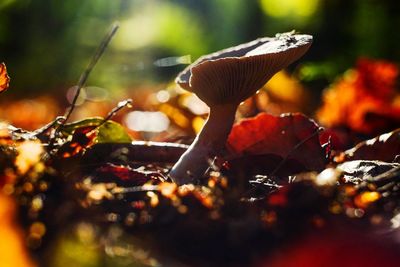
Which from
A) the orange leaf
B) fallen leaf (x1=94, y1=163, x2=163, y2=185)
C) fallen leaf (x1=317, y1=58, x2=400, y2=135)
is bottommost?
fallen leaf (x1=317, y1=58, x2=400, y2=135)

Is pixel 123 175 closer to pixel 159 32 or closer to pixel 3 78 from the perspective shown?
pixel 3 78

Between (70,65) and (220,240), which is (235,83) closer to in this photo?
(220,240)

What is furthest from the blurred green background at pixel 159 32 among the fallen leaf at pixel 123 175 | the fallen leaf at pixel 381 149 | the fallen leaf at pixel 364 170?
the fallen leaf at pixel 123 175

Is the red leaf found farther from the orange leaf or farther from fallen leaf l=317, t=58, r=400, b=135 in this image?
fallen leaf l=317, t=58, r=400, b=135

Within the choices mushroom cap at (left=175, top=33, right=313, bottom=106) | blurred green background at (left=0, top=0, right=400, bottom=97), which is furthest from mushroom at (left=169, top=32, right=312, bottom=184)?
blurred green background at (left=0, top=0, right=400, bottom=97)

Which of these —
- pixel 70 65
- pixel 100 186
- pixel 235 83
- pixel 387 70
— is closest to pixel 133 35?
pixel 70 65

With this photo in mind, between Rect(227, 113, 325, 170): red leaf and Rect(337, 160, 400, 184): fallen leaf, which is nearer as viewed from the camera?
Rect(337, 160, 400, 184): fallen leaf
